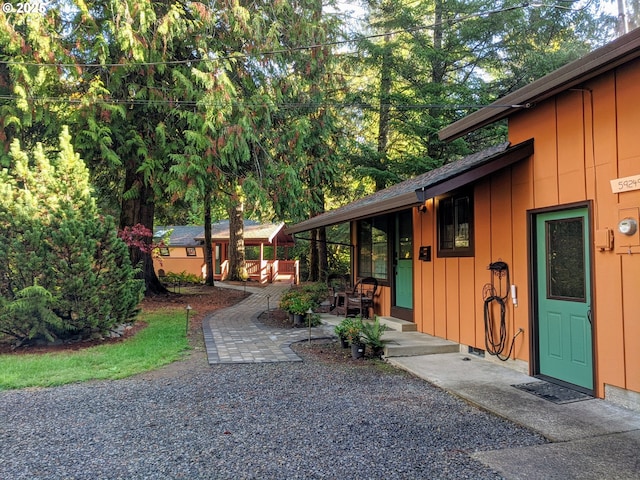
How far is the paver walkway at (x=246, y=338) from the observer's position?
21.4ft

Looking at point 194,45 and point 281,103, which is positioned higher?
point 194,45

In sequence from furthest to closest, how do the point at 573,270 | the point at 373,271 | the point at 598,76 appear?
the point at 373,271 → the point at 573,270 → the point at 598,76

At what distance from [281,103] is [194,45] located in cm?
257

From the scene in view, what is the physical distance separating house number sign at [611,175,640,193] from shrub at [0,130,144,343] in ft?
22.9

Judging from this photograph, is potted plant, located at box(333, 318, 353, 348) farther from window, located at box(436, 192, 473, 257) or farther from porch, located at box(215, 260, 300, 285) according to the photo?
porch, located at box(215, 260, 300, 285)

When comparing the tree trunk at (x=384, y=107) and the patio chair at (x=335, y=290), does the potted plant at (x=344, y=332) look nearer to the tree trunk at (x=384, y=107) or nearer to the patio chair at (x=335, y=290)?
the patio chair at (x=335, y=290)

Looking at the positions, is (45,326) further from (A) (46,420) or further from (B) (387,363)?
(B) (387,363)

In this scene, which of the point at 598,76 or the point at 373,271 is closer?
the point at 598,76

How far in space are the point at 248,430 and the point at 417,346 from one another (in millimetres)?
3337

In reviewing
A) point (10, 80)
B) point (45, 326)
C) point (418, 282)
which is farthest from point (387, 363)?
point (10, 80)

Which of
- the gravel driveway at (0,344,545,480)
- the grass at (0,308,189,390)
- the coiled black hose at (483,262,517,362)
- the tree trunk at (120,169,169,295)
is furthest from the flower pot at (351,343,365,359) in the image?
the tree trunk at (120,169,169,295)

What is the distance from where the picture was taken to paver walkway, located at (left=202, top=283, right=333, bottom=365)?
6508 mm

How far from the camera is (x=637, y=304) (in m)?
3.90

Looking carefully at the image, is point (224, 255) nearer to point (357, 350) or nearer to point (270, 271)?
point (270, 271)
